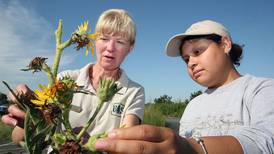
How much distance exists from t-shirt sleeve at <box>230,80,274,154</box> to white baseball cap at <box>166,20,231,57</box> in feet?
1.37

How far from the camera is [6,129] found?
6020 mm

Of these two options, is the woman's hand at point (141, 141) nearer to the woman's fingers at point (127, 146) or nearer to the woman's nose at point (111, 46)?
the woman's fingers at point (127, 146)

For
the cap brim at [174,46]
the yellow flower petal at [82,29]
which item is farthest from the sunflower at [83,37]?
the cap brim at [174,46]

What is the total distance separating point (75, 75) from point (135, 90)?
0.24m

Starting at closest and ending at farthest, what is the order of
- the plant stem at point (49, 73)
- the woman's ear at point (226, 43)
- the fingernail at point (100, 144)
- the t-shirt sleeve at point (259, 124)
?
the fingernail at point (100, 144), the plant stem at point (49, 73), the t-shirt sleeve at point (259, 124), the woman's ear at point (226, 43)

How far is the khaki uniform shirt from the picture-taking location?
3.64 ft

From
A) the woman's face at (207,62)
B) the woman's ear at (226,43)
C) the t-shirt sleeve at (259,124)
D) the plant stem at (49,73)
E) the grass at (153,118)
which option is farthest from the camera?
the grass at (153,118)

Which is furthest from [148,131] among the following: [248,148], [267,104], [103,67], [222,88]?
[222,88]

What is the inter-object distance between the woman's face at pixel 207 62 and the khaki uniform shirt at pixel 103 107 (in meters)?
0.31

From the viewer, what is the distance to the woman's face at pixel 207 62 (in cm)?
146

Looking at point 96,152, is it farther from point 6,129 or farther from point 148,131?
point 6,129

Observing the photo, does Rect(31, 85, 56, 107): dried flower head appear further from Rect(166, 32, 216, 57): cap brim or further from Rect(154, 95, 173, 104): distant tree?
Rect(154, 95, 173, 104): distant tree

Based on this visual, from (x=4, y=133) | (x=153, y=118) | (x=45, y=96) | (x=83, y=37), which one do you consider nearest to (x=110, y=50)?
(x=83, y=37)

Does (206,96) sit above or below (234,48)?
below
